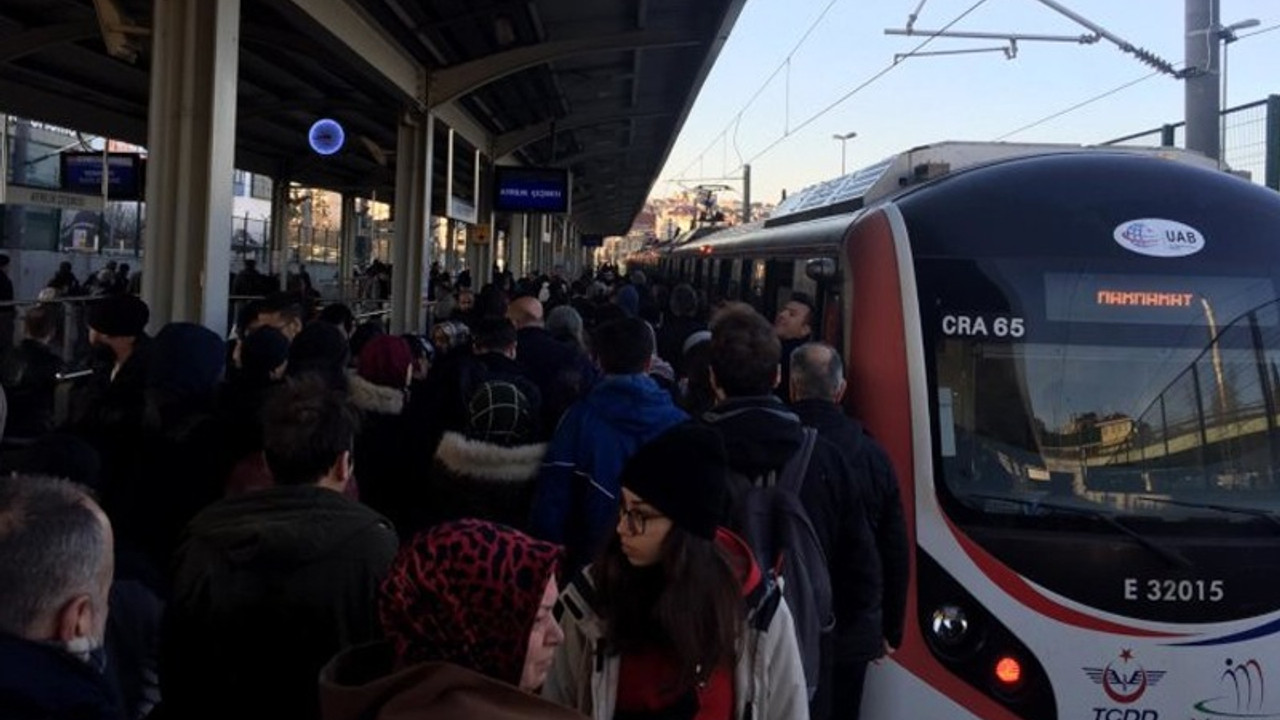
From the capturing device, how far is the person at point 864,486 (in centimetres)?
415

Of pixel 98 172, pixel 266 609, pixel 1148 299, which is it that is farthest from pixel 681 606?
pixel 98 172

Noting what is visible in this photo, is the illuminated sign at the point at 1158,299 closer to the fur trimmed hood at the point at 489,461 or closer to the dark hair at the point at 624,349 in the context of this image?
the dark hair at the point at 624,349

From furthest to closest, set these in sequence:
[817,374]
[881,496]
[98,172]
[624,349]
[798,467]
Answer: [98,172], [624,349], [817,374], [881,496], [798,467]

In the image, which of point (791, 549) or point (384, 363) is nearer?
point (791, 549)

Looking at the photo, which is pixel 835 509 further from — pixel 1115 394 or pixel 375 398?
pixel 375 398

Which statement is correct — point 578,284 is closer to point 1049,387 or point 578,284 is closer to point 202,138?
point 202,138

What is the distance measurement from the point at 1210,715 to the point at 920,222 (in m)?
2.14

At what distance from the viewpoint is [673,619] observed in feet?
8.11

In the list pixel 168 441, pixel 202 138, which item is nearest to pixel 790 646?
pixel 168 441

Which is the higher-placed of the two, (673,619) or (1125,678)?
(673,619)

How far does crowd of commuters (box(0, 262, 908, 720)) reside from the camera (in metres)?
2.07

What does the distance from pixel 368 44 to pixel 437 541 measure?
10.8 metres

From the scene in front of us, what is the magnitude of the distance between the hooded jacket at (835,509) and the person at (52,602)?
203 centimetres

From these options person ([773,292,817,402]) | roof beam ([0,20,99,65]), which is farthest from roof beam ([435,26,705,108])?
person ([773,292,817,402])
